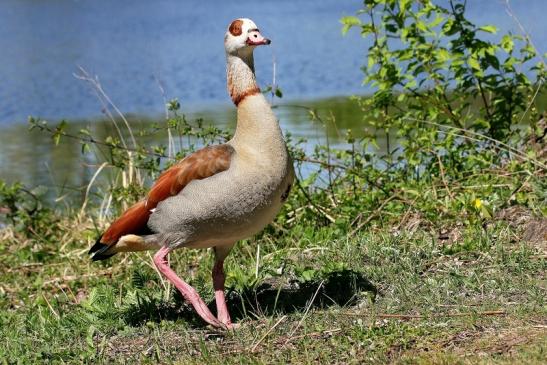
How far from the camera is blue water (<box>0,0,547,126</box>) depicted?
16.6m

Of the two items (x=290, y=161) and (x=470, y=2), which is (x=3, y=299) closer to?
(x=290, y=161)

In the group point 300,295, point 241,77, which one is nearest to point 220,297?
point 300,295

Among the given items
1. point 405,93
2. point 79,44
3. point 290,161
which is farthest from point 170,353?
point 79,44

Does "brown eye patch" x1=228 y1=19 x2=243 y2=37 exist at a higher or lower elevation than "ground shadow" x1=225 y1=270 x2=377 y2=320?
higher

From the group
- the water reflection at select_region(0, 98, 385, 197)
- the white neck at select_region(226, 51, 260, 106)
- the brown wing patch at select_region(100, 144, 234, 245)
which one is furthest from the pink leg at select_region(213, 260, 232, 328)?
the water reflection at select_region(0, 98, 385, 197)

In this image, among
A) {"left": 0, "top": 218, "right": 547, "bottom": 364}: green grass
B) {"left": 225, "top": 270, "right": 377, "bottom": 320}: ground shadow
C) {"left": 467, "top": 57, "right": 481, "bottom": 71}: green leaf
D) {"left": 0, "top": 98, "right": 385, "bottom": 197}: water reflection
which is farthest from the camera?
{"left": 0, "top": 98, "right": 385, "bottom": 197}: water reflection

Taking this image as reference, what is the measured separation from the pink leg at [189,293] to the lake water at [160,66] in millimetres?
3046

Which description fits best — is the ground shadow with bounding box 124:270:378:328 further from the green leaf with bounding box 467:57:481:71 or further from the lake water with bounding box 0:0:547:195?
the lake water with bounding box 0:0:547:195

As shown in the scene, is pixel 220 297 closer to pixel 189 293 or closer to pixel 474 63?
pixel 189 293

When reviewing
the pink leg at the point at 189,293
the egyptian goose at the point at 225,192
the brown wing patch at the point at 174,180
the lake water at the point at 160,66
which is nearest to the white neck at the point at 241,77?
the egyptian goose at the point at 225,192

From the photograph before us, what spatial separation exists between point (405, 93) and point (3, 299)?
3528 millimetres

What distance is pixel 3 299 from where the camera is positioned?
6.89 m

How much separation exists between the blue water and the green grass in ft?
19.6

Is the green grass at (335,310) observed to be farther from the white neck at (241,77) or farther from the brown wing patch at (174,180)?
the white neck at (241,77)
